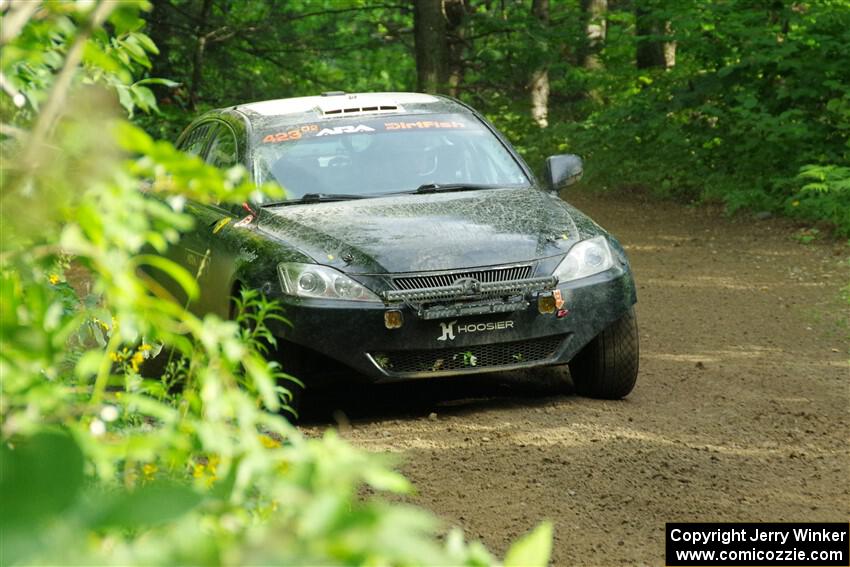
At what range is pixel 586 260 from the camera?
6.82 m

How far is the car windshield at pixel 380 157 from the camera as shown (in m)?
7.60

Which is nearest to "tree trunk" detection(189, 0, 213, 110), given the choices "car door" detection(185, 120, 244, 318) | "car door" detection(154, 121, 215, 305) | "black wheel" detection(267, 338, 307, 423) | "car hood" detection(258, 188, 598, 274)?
"car door" detection(154, 121, 215, 305)

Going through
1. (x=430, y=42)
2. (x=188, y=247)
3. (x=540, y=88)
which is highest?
(x=430, y=42)


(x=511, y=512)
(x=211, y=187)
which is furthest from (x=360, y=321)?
(x=211, y=187)

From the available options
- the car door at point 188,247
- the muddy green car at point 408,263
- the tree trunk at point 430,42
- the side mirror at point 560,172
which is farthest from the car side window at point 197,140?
the tree trunk at point 430,42

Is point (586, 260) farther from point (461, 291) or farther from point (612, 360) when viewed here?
point (461, 291)

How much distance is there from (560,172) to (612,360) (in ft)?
4.92

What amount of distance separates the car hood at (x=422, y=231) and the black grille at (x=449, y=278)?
1.5 inches

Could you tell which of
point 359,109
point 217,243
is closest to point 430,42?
point 359,109

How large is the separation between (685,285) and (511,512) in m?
7.04

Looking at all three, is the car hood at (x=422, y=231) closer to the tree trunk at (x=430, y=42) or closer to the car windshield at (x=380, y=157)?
the car windshield at (x=380, y=157)

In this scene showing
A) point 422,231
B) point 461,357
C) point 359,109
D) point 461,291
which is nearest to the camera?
point 461,291

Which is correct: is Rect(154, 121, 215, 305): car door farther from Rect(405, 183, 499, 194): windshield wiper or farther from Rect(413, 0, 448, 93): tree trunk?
Rect(413, 0, 448, 93): tree trunk

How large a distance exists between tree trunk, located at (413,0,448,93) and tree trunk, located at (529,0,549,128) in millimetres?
1905
